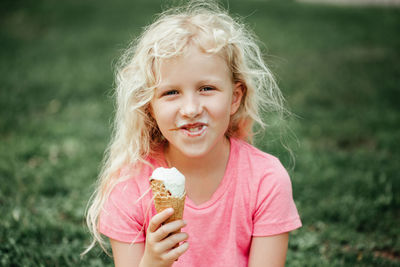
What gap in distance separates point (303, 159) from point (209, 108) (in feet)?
8.29

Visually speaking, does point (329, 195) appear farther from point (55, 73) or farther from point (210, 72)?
point (55, 73)

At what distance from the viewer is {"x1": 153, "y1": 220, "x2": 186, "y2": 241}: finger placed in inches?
68.6

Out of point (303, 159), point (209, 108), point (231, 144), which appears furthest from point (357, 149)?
point (209, 108)

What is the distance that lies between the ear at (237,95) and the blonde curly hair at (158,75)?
0.07 feet

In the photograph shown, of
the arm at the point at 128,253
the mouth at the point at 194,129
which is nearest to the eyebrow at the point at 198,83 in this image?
the mouth at the point at 194,129

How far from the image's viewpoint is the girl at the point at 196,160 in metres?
1.96

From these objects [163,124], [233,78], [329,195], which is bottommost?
[329,195]

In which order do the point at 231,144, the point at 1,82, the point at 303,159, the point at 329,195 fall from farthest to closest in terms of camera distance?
1. the point at 1,82
2. the point at 303,159
3. the point at 329,195
4. the point at 231,144

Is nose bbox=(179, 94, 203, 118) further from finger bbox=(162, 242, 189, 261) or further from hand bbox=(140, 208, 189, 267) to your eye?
finger bbox=(162, 242, 189, 261)

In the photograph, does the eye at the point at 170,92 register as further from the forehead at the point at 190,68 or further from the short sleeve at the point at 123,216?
the short sleeve at the point at 123,216

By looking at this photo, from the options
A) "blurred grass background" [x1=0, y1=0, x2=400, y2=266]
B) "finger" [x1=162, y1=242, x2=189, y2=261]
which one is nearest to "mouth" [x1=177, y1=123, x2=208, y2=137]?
"finger" [x1=162, y1=242, x2=189, y2=261]

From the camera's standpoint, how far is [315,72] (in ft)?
23.0

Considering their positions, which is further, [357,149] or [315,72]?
[315,72]

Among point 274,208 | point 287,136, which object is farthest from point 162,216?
point 287,136
